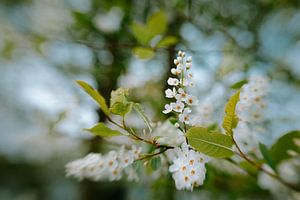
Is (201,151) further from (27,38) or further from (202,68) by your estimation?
(27,38)

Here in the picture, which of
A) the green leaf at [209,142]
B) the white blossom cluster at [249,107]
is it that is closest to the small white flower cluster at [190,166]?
the green leaf at [209,142]

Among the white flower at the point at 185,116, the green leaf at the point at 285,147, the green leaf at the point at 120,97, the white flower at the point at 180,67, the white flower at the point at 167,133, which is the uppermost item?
the white flower at the point at 180,67

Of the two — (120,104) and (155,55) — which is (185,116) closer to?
(120,104)

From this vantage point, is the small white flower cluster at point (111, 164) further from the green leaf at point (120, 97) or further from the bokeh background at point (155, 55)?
the bokeh background at point (155, 55)

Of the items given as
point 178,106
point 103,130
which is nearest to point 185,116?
point 178,106

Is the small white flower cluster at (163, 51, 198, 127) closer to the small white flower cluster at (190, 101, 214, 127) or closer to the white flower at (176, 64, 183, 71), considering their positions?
the white flower at (176, 64, 183, 71)

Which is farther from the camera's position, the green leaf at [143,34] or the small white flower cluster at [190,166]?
the green leaf at [143,34]
